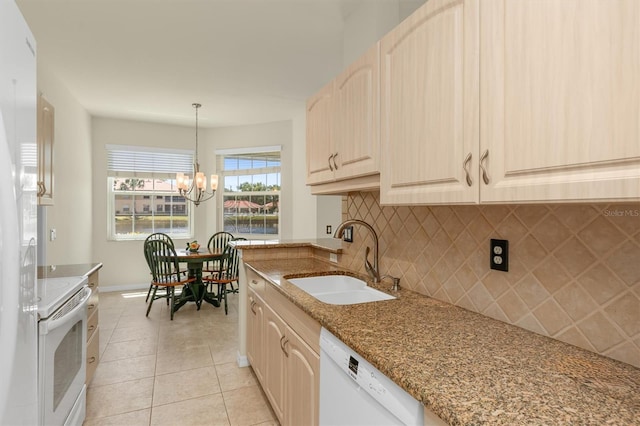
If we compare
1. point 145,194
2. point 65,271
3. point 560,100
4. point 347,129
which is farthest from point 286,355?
Answer: point 145,194

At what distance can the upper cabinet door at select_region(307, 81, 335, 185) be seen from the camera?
1.98m

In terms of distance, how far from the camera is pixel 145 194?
562 cm

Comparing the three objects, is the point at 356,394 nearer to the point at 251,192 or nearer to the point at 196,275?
the point at 196,275

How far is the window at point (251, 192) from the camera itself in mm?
5770

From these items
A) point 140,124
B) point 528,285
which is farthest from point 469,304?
point 140,124

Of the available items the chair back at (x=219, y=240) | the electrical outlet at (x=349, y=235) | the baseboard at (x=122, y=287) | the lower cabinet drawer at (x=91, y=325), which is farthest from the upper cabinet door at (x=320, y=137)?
the baseboard at (x=122, y=287)

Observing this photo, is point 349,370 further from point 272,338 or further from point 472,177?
point 272,338

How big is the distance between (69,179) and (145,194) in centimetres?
153

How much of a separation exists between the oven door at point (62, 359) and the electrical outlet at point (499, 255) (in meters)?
1.93

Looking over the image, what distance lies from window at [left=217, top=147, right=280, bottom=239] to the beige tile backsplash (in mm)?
4238

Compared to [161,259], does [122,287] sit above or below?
below

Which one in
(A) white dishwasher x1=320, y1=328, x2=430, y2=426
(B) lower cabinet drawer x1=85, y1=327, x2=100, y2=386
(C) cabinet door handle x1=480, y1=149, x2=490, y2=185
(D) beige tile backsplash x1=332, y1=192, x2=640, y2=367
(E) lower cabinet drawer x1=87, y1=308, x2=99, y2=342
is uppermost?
(C) cabinet door handle x1=480, y1=149, x2=490, y2=185

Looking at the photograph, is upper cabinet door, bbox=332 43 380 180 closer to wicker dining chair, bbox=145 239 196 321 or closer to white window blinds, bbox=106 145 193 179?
wicker dining chair, bbox=145 239 196 321

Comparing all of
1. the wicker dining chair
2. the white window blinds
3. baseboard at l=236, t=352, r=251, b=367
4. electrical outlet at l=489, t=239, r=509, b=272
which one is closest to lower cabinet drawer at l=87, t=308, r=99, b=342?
baseboard at l=236, t=352, r=251, b=367
